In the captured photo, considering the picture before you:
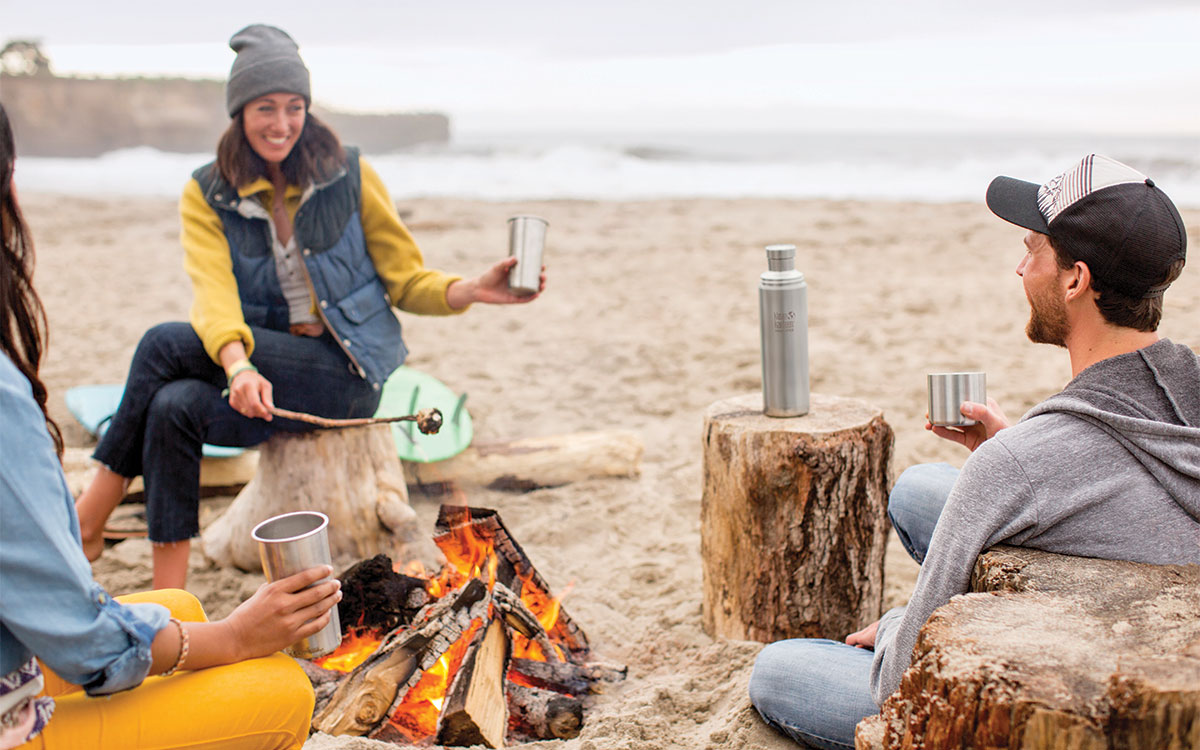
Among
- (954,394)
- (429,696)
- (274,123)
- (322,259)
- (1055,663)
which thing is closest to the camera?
(1055,663)

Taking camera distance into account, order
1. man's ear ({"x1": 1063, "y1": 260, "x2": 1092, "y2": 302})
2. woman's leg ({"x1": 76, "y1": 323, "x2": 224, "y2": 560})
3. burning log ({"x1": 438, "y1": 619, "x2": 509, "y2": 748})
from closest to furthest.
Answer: man's ear ({"x1": 1063, "y1": 260, "x2": 1092, "y2": 302}), burning log ({"x1": 438, "y1": 619, "x2": 509, "y2": 748}), woman's leg ({"x1": 76, "y1": 323, "x2": 224, "y2": 560})

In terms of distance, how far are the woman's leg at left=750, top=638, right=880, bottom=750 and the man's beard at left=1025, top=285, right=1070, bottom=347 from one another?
910 millimetres

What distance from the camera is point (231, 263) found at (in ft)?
11.2

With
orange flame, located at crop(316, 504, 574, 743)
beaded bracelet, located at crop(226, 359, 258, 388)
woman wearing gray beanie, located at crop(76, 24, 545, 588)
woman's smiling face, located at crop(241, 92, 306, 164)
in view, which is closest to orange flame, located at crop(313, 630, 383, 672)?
orange flame, located at crop(316, 504, 574, 743)

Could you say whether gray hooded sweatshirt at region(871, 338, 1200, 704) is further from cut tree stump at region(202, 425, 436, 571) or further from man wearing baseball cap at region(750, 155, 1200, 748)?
cut tree stump at region(202, 425, 436, 571)

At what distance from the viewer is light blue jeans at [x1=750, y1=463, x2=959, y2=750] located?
7.23 feet

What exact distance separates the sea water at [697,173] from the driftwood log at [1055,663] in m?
12.6

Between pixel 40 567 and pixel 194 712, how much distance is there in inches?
20.4

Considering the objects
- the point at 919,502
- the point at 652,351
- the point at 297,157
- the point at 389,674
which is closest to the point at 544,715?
the point at 389,674

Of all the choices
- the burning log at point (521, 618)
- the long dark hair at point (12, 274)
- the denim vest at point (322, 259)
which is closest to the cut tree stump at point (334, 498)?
the denim vest at point (322, 259)

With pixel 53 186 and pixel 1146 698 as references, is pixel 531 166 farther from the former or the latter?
pixel 1146 698

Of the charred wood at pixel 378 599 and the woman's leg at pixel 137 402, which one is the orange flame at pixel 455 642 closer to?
the charred wood at pixel 378 599

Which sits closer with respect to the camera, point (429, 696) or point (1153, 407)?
point (1153, 407)

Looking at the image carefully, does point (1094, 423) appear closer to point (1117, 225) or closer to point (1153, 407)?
point (1153, 407)
